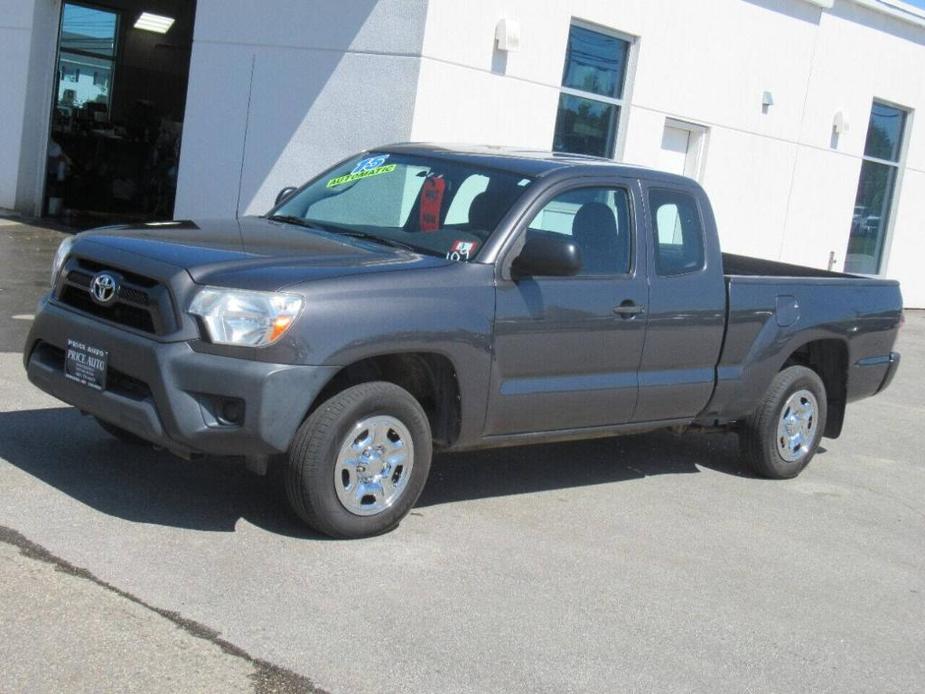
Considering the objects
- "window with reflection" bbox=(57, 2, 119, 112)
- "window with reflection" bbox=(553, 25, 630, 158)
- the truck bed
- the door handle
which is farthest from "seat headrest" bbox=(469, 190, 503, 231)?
"window with reflection" bbox=(57, 2, 119, 112)

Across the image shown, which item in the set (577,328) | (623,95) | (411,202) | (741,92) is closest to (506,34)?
(623,95)

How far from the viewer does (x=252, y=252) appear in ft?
18.2

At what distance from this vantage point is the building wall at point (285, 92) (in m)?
13.0

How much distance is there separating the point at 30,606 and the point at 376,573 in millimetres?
1411

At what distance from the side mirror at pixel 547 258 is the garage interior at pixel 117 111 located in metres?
13.7

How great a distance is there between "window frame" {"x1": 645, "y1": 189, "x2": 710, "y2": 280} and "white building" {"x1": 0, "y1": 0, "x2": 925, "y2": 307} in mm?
6012

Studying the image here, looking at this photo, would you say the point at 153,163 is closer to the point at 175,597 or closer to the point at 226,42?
the point at 226,42

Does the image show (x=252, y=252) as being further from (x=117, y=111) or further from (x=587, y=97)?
(x=117, y=111)

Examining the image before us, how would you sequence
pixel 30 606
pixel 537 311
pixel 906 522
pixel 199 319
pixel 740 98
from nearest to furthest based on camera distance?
pixel 30 606 < pixel 199 319 < pixel 537 311 < pixel 906 522 < pixel 740 98

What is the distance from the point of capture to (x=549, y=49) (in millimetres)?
14016

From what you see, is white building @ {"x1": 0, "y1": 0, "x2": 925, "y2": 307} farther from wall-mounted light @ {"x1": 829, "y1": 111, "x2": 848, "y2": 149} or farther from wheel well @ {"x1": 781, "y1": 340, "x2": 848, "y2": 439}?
wheel well @ {"x1": 781, "y1": 340, "x2": 848, "y2": 439}

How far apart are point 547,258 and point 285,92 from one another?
8660 millimetres

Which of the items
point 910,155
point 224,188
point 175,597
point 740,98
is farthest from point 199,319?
point 910,155

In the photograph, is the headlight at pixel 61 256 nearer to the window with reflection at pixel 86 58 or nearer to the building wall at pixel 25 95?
the building wall at pixel 25 95
